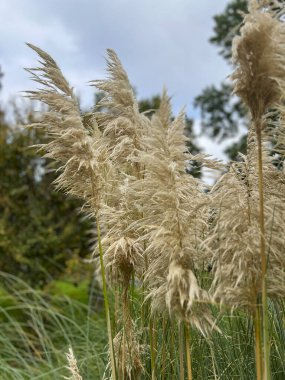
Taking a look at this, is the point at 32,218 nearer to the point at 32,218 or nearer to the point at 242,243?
the point at 32,218

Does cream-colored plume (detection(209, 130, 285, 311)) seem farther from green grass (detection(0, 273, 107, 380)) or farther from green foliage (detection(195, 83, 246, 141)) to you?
green foliage (detection(195, 83, 246, 141))

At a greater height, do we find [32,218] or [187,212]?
[187,212]

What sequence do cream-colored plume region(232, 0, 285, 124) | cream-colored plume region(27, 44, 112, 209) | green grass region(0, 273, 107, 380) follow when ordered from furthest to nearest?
green grass region(0, 273, 107, 380) < cream-colored plume region(27, 44, 112, 209) < cream-colored plume region(232, 0, 285, 124)

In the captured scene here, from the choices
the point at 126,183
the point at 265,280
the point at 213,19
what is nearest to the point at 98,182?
the point at 126,183

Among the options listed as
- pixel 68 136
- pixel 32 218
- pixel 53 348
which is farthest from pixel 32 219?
pixel 68 136

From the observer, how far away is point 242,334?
10.2 feet

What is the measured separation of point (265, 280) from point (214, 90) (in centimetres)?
1575

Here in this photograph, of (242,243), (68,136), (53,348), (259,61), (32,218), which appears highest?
(259,61)

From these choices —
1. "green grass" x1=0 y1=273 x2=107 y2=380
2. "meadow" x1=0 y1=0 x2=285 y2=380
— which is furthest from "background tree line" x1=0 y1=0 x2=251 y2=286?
"meadow" x1=0 y1=0 x2=285 y2=380

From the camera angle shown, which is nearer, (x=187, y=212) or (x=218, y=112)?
(x=187, y=212)

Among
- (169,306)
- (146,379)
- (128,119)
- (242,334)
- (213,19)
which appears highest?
(213,19)

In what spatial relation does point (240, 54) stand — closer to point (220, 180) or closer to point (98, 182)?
point (220, 180)

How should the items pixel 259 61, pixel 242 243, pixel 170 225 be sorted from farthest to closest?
1. pixel 170 225
2. pixel 242 243
3. pixel 259 61

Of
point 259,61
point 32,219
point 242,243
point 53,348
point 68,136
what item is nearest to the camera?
point 259,61
